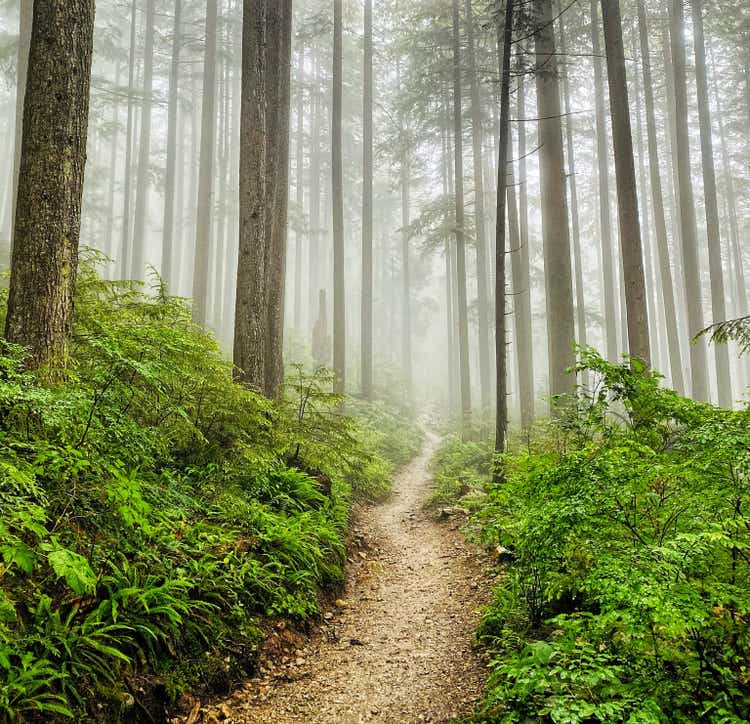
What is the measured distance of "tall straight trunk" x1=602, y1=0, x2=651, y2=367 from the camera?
9.64 metres

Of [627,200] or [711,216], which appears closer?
[627,200]

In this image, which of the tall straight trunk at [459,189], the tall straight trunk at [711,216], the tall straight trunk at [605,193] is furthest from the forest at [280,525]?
the tall straight trunk at [605,193]

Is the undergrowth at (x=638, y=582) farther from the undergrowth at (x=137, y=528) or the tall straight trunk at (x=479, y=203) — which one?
the tall straight trunk at (x=479, y=203)

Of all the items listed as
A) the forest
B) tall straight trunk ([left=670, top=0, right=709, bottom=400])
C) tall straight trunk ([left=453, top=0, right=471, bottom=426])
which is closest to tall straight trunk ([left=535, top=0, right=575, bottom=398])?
the forest

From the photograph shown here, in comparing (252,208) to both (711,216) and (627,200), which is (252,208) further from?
(711,216)

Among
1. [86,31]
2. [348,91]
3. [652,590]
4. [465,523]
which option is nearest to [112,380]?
[86,31]

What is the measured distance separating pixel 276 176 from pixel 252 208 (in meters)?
2.67

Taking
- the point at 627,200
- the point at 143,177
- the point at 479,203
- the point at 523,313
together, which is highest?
the point at 143,177

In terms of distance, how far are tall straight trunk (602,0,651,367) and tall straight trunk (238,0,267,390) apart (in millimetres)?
7428

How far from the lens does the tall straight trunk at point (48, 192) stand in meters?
3.92

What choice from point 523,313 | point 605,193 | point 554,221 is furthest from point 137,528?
point 605,193

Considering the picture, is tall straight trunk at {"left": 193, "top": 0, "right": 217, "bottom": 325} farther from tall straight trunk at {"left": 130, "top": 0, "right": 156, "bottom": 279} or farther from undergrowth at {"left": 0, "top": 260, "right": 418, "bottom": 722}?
undergrowth at {"left": 0, "top": 260, "right": 418, "bottom": 722}

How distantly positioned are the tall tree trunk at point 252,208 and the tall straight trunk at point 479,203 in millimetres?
11479

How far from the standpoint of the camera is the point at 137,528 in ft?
11.4
